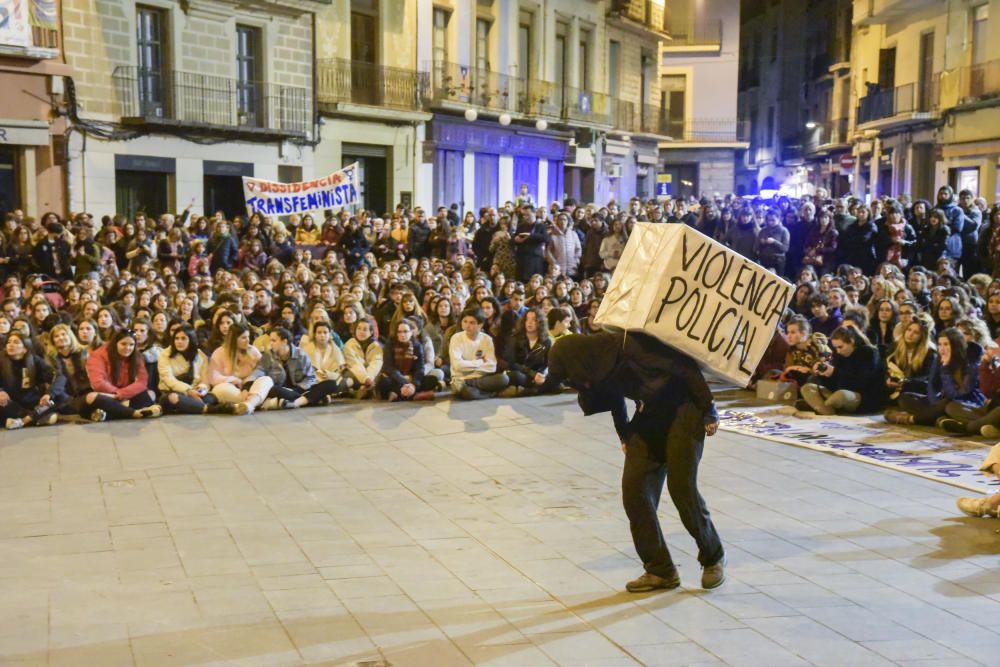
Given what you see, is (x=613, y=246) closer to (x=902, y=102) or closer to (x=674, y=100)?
(x=902, y=102)

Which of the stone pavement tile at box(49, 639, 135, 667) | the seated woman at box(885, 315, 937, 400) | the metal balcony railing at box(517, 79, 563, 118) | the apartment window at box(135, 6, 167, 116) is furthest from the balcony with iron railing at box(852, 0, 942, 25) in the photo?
the stone pavement tile at box(49, 639, 135, 667)

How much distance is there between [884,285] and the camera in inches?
563

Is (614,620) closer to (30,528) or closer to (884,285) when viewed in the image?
(30,528)

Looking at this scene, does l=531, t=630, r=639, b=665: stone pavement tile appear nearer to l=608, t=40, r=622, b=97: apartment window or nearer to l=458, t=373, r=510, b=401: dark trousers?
l=458, t=373, r=510, b=401: dark trousers

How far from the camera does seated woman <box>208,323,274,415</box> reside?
12258mm

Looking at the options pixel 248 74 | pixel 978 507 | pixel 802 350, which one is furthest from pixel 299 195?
pixel 978 507

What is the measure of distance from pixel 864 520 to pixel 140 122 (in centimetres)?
1851

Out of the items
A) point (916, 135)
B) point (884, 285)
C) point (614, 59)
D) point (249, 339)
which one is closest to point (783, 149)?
point (614, 59)

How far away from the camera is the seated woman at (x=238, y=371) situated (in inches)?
483

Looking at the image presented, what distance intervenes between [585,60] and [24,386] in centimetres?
2955

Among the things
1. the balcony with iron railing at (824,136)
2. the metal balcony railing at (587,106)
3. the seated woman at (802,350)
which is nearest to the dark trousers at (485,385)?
the seated woman at (802,350)

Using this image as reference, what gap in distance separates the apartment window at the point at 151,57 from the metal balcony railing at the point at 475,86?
26.8 feet

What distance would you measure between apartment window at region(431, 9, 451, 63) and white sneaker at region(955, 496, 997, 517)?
81.1 feet

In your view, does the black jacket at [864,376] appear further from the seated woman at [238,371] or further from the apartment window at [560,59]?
the apartment window at [560,59]
